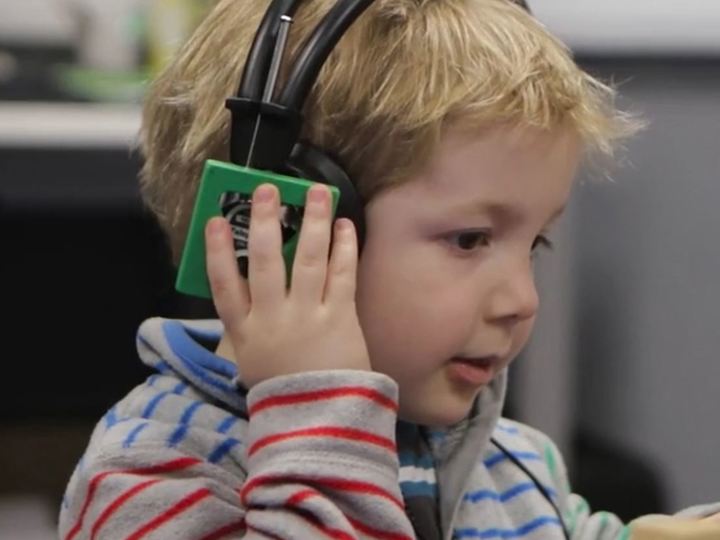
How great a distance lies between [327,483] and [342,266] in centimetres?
12

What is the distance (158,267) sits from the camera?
2182mm

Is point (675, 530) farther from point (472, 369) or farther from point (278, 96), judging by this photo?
Answer: point (278, 96)

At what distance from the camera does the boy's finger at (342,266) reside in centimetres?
76

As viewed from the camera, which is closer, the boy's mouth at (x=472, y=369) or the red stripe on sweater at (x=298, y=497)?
the red stripe on sweater at (x=298, y=497)

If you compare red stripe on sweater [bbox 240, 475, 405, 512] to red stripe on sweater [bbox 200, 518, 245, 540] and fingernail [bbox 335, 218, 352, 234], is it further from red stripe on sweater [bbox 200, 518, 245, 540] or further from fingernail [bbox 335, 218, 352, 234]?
fingernail [bbox 335, 218, 352, 234]

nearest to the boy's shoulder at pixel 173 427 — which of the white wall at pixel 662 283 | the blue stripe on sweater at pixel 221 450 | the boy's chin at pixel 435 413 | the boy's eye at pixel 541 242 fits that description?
the blue stripe on sweater at pixel 221 450

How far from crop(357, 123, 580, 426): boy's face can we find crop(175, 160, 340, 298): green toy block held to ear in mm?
62

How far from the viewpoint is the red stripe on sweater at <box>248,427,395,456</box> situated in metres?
0.72

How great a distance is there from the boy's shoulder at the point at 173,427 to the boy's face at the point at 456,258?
0.32ft

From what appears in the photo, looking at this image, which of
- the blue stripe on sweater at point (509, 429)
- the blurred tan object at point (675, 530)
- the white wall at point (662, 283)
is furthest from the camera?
the white wall at point (662, 283)

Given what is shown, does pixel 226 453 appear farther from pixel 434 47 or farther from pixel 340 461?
pixel 434 47

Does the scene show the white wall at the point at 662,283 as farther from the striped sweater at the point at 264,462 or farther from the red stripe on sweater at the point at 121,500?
the red stripe on sweater at the point at 121,500

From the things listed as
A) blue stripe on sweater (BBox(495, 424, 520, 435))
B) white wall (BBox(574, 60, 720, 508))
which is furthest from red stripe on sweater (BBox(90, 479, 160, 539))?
white wall (BBox(574, 60, 720, 508))

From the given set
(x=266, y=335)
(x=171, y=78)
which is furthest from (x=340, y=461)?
(x=171, y=78)
